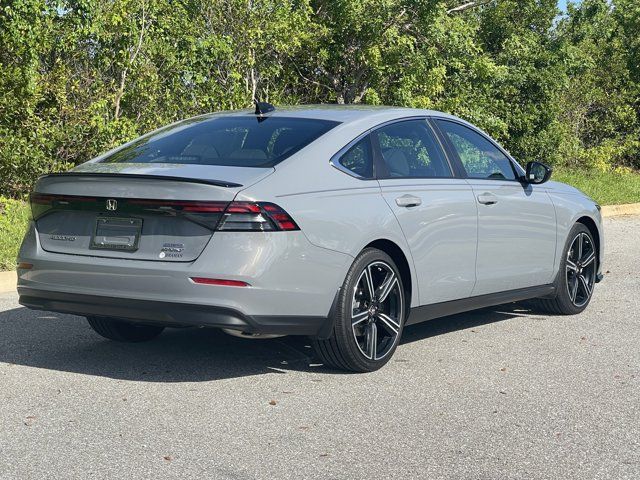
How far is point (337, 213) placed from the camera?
6395mm

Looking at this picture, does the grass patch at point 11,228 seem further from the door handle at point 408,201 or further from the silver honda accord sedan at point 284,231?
the door handle at point 408,201

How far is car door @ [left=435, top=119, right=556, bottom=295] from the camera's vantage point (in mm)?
7785

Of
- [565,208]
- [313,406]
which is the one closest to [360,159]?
[313,406]

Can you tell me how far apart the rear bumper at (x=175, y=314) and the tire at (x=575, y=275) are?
10.4 feet

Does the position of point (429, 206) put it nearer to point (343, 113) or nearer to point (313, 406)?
point (343, 113)

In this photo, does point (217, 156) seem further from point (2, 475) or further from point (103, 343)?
point (2, 475)

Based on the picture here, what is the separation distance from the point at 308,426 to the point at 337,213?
135 cm

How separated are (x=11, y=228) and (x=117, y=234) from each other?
6.28 metres

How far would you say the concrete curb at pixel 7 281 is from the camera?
32.5 ft

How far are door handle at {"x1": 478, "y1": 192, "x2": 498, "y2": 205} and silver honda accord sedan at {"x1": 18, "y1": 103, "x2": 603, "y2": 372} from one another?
0.04 feet

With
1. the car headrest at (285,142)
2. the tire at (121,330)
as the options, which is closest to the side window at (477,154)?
the car headrest at (285,142)

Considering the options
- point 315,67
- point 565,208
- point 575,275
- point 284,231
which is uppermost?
point 284,231

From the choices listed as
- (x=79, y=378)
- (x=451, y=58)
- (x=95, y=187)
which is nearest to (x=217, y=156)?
(x=95, y=187)

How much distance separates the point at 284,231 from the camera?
605cm
